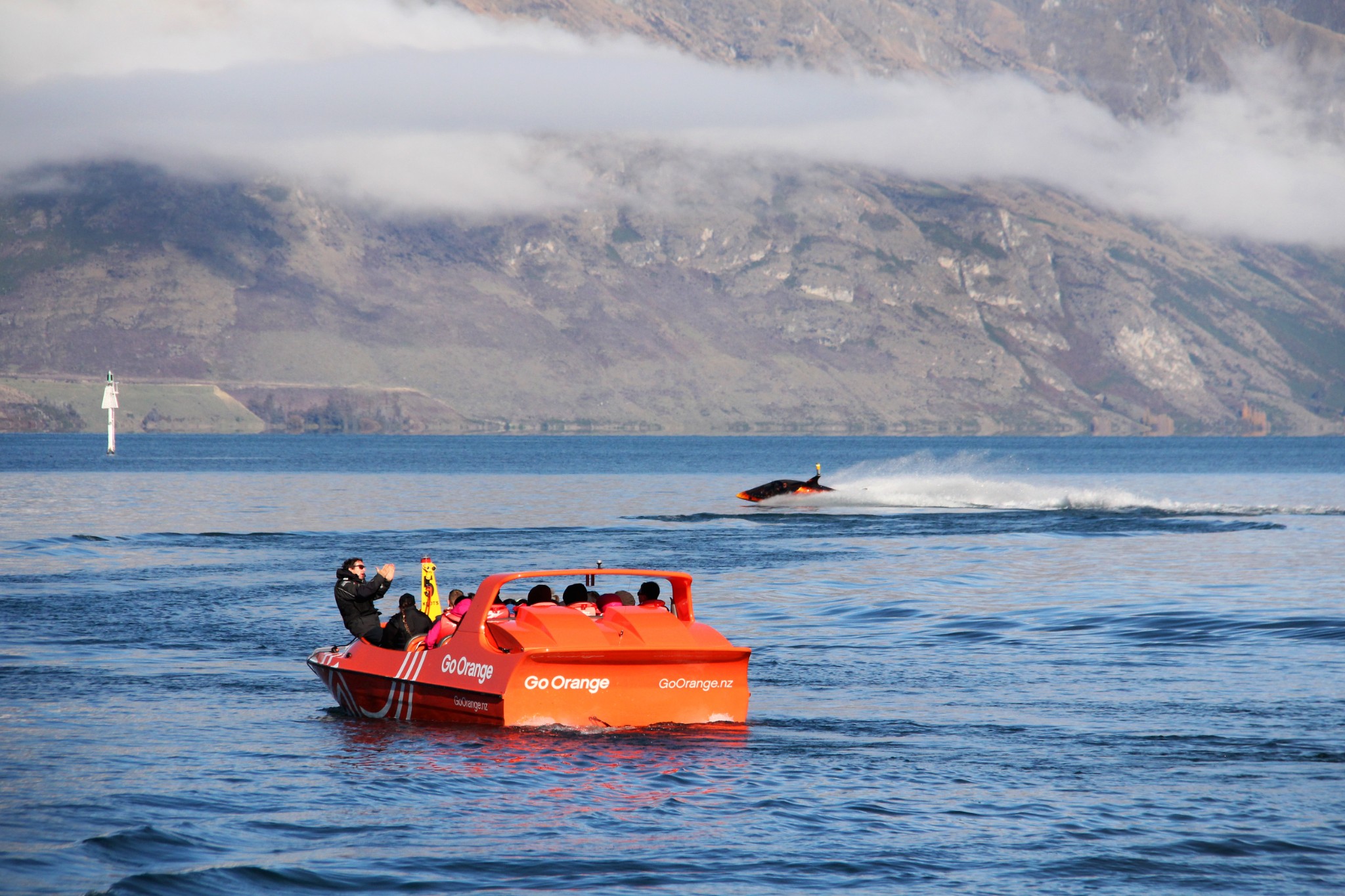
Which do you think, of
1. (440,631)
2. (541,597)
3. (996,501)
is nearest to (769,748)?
(541,597)

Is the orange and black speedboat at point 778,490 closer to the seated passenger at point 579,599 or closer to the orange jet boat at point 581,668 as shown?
the seated passenger at point 579,599

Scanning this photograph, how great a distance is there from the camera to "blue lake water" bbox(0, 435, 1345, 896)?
13.5m

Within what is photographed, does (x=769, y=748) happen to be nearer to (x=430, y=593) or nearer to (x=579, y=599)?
(x=579, y=599)

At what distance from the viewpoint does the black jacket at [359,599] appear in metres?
21.8

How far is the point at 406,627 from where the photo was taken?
21.0 meters

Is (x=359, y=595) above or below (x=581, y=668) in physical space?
above

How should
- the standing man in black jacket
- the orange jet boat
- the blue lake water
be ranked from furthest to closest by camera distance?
1. the standing man in black jacket
2. the orange jet boat
3. the blue lake water

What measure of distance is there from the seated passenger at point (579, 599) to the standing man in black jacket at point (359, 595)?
311 centimetres

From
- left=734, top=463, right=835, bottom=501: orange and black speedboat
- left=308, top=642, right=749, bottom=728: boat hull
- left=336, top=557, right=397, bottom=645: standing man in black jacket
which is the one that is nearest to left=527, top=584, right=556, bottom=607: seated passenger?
left=308, top=642, right=749, bottom=728: boat hull

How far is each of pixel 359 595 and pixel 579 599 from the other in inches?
158

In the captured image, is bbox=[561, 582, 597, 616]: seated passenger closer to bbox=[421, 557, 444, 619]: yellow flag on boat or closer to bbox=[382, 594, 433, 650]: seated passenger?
bbox=[382, 594, 433, 650]: seated passenger

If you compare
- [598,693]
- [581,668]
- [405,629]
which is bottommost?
[598,693]

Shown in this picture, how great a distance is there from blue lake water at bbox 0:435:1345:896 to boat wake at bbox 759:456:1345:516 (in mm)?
28324

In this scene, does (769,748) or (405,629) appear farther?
(405,629)
